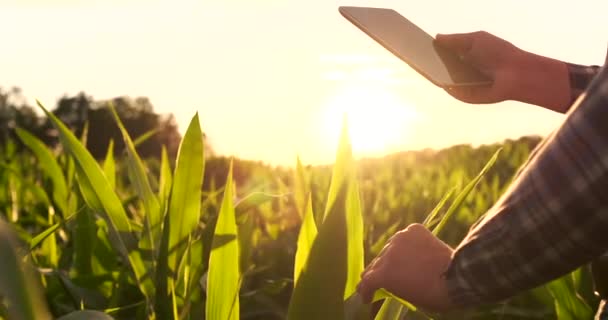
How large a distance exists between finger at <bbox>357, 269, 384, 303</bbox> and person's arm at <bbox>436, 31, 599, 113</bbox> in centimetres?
42

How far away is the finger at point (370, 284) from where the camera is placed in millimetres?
1124

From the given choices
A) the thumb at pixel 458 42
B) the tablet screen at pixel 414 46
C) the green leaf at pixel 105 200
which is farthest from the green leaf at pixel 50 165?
the thumb at pixel 458 42

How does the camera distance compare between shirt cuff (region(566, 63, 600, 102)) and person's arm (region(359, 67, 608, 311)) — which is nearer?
person's arm (region(359, 67, 608, 311))

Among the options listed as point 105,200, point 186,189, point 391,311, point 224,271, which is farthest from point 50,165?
point 391,311

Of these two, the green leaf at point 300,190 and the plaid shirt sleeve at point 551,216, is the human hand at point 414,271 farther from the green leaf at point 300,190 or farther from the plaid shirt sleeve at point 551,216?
the green leaf at point 300,190

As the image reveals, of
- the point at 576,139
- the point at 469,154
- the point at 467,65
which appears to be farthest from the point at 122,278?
the point at 469,154

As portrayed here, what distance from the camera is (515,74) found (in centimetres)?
146

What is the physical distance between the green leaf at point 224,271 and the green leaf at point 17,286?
1.57 feet

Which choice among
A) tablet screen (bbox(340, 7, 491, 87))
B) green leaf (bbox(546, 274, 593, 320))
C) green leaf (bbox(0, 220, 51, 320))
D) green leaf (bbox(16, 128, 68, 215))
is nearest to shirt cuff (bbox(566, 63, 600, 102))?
tablet screen (bbox(340, 7, 491, 87))

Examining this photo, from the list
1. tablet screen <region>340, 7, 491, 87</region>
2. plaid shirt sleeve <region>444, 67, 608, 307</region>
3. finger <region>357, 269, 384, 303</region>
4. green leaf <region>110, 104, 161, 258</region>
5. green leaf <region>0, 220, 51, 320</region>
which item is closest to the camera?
green leaf <region>0, 220, 51, 320</region>

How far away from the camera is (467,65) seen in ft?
4.85

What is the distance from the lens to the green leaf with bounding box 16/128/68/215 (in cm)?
204

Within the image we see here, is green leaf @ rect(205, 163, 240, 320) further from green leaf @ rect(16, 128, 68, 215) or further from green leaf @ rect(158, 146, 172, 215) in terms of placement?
green leaf @ rect(16, 128, 68, 215)

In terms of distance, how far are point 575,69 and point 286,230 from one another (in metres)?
1.34
